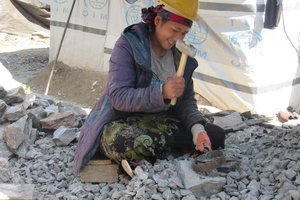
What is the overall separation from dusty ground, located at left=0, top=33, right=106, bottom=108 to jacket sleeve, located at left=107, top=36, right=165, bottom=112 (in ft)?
13.0

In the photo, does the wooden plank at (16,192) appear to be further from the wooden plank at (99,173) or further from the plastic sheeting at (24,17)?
the plastic sheeting at (24,17)

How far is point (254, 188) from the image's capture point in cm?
255

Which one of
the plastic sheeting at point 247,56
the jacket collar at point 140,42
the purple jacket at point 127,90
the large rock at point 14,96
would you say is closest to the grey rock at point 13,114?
the large rock at point 14,96

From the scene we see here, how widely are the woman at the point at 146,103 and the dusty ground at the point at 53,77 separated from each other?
3845mm

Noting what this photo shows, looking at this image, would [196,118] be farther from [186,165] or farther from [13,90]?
[13,90]

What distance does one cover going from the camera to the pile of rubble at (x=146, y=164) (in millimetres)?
2523

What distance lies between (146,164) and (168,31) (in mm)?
845

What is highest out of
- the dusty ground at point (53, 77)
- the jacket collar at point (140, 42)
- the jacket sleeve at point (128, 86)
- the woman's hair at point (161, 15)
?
the woman's hair at point (161, 15)

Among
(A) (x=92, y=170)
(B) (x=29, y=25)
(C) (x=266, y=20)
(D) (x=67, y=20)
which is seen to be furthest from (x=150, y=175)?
(B) (x=29, y=25)

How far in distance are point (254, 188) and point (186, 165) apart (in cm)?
42

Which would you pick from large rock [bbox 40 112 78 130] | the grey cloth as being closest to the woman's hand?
the grey cloth

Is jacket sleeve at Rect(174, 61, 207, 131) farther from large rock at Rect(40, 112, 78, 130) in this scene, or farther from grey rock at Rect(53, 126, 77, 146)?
large rock at Rect(40, 112, 78, 130)

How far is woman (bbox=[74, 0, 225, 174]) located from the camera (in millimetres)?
2746

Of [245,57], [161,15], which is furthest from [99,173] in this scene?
[245,57]
